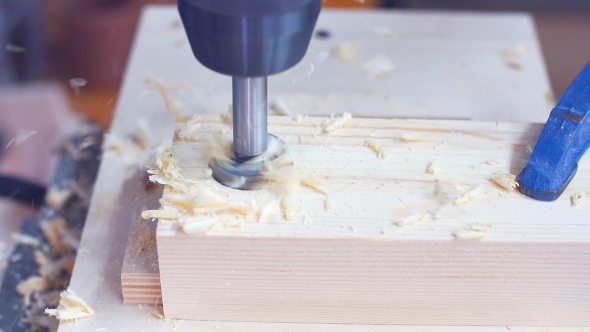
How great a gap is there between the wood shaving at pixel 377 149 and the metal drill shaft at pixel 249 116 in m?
0.11

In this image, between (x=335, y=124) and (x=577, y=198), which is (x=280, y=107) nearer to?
(x=335, y=124)

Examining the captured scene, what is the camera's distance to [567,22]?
2287 mm

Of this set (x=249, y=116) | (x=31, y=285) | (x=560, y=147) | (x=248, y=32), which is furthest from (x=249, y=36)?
(x=31, y=285)

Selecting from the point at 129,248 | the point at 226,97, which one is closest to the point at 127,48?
the point at 226,97

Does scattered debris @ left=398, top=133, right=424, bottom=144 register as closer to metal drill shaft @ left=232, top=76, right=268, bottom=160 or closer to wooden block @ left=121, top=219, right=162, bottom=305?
metal drill shaft @ left=232, top=76, right=268, bottom=160

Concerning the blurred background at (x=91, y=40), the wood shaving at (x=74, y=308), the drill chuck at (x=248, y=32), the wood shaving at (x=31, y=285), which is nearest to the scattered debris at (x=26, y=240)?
the wood shaving at (x=31, y=285)

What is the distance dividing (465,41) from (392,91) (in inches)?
8.6

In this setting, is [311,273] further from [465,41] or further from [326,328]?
[465,41]

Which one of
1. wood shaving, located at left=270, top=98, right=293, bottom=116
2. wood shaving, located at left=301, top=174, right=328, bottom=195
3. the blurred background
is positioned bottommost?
the blurred background

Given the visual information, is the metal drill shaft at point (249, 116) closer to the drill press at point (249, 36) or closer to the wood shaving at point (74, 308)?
the drill press at point (249, 36)

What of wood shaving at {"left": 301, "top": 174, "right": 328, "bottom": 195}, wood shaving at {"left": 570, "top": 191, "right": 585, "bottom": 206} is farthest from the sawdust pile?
wood shaving at {"left": 570, "top": 191, "right": 585, "bottom": 206}

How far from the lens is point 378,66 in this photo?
3.40 feet

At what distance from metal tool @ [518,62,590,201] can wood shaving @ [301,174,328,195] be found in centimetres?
19

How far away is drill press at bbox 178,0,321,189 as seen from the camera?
0.49 meters
